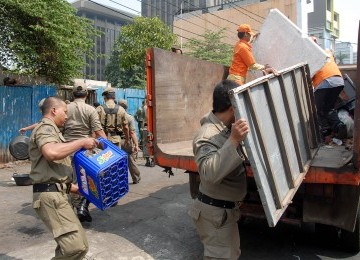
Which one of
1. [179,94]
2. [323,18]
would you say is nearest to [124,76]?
[179,94]

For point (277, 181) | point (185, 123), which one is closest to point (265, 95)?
point (277, 181)

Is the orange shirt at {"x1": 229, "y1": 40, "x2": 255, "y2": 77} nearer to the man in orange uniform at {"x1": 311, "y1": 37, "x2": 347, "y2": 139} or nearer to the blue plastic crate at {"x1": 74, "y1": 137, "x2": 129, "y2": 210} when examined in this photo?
the man in orange uniform at {"x1": 311, "y1": 37, "x2": 347, "y2": 139}

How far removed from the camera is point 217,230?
239cm

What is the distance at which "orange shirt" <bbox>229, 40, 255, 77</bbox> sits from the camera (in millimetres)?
5018

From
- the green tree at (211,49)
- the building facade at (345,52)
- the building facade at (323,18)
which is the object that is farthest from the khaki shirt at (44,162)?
the building facade at (323,18)

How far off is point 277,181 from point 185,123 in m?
2.24

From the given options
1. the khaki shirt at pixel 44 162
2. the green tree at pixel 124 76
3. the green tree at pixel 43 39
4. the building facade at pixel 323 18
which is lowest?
the khaki shirt at pixel 44 162

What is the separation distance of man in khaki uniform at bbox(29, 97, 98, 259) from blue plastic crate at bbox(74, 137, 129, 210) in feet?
0.57

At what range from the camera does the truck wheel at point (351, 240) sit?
363 cm

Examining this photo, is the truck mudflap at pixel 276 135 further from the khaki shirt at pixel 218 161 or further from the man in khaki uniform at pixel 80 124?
the man in khaki uniform at pixel 80 124

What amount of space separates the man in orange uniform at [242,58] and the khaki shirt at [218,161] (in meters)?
2.75

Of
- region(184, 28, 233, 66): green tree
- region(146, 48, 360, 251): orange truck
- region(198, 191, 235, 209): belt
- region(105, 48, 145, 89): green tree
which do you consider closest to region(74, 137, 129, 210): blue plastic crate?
region(146, 48, 360, 251): orange truck

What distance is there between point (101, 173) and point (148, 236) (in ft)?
5.15

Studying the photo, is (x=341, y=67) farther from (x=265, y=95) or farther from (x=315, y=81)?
(x=265, y=95)
